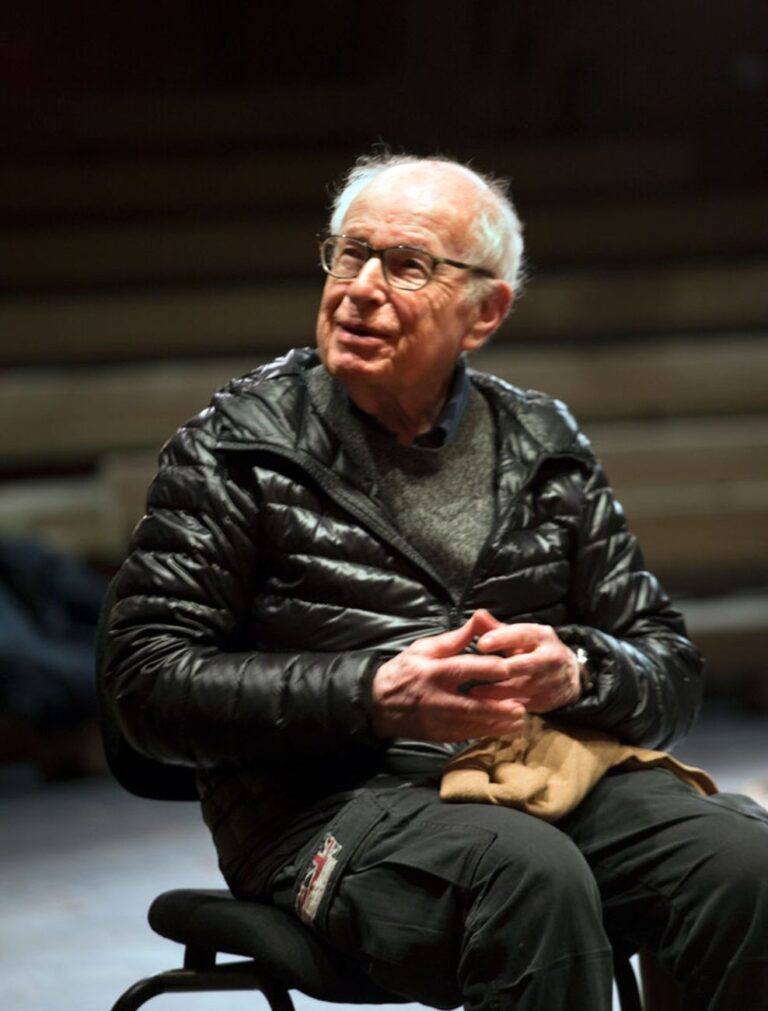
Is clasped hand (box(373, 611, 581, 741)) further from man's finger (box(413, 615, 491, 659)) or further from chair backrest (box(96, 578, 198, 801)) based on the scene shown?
chair backrest (box(96, 578, 198, 801))

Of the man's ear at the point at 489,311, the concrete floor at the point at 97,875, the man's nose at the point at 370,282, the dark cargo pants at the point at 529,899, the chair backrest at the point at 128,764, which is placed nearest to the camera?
the dark cargo pants at the point at 529,899

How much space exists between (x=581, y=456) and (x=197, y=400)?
3.49 meters

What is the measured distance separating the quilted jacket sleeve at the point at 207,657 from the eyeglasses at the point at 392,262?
12.8 inches

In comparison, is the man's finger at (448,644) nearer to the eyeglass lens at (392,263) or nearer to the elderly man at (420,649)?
the elderly man at (420,649)

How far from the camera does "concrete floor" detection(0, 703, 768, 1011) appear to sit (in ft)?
10.8

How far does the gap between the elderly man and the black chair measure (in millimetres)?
44

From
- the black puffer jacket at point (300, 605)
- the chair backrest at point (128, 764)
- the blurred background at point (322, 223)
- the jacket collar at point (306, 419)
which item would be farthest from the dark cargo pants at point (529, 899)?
the blurred background at point (322, 223)

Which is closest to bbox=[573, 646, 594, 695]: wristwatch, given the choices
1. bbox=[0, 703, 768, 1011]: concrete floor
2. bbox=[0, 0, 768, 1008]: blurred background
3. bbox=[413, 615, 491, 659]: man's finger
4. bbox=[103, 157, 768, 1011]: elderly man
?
bbox=[103, 157, 768, 1011]: elderly man

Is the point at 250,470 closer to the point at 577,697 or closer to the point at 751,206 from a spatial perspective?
the point at 577,697

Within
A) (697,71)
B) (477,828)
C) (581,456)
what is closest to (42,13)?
(697,71)

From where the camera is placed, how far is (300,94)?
6.83 meters

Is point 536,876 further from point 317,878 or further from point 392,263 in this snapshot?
point 392,263

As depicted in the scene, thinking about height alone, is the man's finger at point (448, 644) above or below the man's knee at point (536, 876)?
above

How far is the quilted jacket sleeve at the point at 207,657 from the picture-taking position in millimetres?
2014
